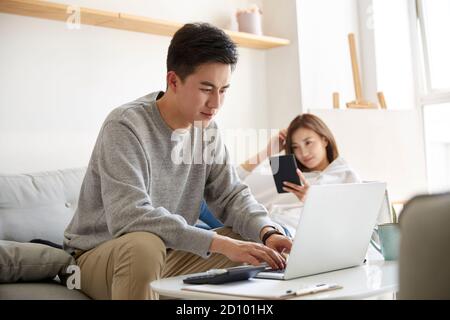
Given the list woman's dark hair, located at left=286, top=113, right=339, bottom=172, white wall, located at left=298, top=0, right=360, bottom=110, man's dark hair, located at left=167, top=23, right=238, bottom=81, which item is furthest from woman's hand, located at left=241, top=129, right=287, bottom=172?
man's dark hair, located at left=167, top=23, right=238, bottom=81

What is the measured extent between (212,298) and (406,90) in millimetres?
2949

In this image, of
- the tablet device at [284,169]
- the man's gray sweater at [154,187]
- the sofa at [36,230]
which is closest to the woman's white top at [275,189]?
the tablet device at [284,169]

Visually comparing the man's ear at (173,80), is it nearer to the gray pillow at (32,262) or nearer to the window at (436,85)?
the gray pillow at (32,262)

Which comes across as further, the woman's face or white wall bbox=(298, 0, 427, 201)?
white wall bbox=(298, 0, 427, 201)

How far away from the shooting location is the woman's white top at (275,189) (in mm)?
2854

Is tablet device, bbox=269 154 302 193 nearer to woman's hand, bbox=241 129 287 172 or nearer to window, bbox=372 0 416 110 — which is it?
woman's hand, bbox=241 129 287 172

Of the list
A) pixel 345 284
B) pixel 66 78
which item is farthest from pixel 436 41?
pixel 345 284

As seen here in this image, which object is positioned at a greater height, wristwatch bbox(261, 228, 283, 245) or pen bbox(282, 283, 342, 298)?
wristwatch bbox(261, 228, 283, 245)

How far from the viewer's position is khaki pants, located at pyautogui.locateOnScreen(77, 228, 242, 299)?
149cm

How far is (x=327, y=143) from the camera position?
10.1 feet

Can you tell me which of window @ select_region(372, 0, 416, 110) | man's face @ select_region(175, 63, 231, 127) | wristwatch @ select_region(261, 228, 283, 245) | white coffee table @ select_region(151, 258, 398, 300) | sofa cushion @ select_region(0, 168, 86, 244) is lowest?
white coffee table @ select_region(151, 258, 398, 300)

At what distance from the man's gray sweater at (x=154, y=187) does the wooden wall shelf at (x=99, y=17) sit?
2.97ft

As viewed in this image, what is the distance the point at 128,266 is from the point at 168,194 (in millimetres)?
448

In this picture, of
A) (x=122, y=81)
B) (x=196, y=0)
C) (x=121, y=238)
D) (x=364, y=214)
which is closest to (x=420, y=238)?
(x=364, y=214)
